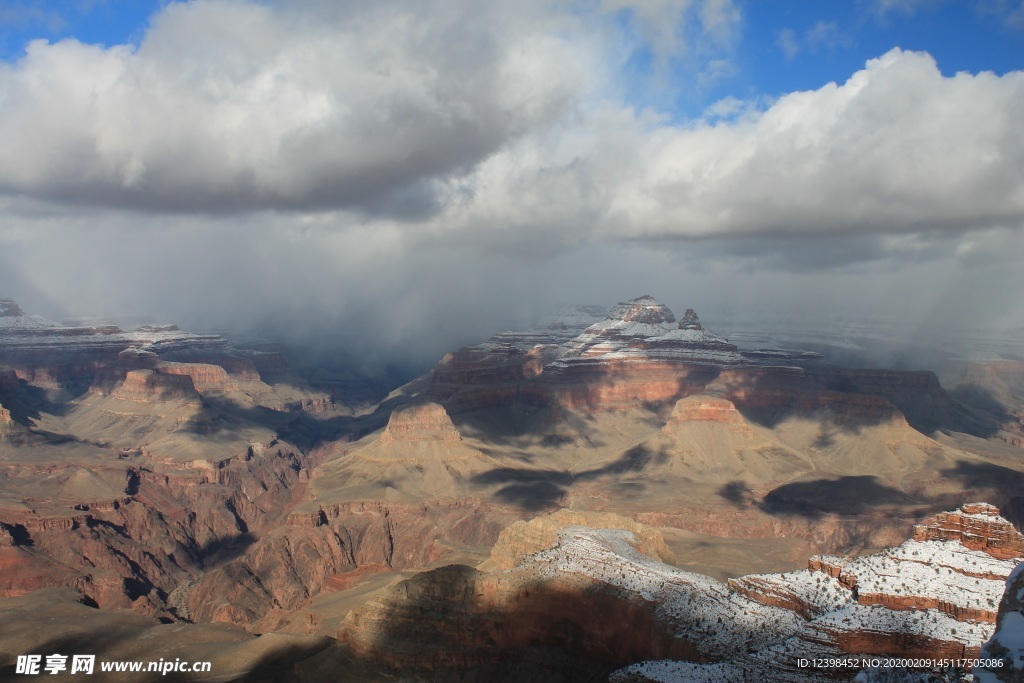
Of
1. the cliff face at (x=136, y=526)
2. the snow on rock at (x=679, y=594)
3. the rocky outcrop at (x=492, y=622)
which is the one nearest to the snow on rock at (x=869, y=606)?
the snow on rock at (x=679, y=594)

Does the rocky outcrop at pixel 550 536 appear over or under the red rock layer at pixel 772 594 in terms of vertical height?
under

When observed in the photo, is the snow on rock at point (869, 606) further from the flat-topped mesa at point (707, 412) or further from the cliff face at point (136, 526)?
the flat-topped mesa at point (707, 412)

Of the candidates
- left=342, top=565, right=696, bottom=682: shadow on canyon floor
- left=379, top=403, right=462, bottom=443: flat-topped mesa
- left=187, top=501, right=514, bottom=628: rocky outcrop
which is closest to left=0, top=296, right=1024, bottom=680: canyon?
left=342, top=565, right=696, bottom=682: shadow on canyon floor

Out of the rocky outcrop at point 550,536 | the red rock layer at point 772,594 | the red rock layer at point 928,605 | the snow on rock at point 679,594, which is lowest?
the rocky outcrop at point 550,536

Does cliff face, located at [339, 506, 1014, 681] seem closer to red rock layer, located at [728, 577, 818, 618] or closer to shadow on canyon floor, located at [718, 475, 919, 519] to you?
red rock layer, located at [728, 577, 818, 618]

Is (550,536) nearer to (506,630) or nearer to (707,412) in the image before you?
(506,630)

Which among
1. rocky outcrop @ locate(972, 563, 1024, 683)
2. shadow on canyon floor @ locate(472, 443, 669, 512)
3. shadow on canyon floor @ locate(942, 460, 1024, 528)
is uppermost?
rocky outcrop @ locate(972, 563, 1024, 683)
